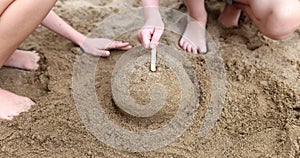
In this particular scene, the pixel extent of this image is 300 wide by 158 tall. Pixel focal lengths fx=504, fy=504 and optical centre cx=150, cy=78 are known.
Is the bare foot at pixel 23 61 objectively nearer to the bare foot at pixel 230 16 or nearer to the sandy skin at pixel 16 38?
the sandy skin at pixel 16 38

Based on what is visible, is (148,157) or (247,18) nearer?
(148,157)

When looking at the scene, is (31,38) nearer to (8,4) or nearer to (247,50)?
(8,4)

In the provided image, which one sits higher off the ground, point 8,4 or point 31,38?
point 8,4

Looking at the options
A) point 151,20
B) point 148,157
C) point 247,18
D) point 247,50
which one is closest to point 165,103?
point 148,157

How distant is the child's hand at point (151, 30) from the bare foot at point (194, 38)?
0.58 ft

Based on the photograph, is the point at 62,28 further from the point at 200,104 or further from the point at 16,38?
the point at 200,104

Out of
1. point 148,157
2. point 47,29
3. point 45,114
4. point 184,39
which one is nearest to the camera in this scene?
point 148,157

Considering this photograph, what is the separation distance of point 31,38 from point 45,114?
0.48m

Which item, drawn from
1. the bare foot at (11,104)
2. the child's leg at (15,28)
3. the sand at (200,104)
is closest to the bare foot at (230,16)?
the sand at (200,104)

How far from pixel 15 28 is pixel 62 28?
0.31 m

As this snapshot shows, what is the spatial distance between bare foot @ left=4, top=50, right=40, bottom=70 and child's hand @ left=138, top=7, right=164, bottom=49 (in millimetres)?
410

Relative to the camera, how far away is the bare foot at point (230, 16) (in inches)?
76.2

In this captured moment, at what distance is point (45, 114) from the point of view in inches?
61.3

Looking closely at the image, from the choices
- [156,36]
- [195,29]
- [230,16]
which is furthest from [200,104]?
[230,16]
